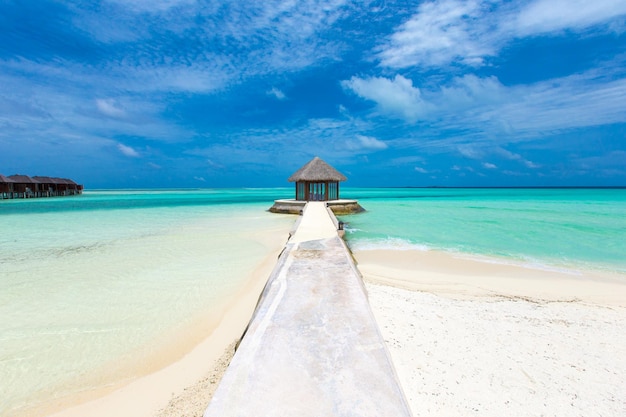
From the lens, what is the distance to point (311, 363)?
7.11 ft

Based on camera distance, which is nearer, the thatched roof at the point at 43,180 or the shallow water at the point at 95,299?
the shallow water at the point at 95,299

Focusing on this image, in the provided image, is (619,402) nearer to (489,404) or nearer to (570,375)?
(570,375)

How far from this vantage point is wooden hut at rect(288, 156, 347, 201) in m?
17.8

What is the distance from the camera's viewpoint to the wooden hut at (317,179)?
702 inches

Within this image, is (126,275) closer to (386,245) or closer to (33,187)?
(386,245)

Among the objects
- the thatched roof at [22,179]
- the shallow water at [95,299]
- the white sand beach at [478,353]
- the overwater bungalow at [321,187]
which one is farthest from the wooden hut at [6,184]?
the white sand beach at [478,353]

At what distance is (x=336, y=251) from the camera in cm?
578

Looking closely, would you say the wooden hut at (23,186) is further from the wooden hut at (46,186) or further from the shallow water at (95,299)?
the shallow water at (95,299)

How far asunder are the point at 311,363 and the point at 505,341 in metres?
2.23

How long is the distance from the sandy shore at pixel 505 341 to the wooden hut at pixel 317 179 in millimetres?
12396

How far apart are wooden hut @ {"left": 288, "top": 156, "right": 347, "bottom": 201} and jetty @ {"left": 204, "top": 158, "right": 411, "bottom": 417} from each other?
47.0 ft

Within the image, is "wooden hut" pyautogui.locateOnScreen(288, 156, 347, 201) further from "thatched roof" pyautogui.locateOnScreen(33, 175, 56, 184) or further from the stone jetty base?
"thatched roof" pyautogui.locateOnScreen(33, 175, 56, 184)

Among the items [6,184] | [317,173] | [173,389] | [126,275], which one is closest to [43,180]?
[6,184]

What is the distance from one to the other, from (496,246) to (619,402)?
23.4ft
